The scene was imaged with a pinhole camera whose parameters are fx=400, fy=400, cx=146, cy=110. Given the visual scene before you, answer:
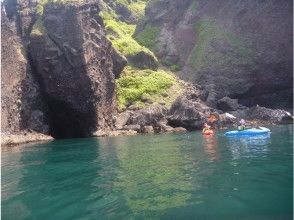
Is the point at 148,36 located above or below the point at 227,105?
above

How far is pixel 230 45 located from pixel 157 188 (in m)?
79.6

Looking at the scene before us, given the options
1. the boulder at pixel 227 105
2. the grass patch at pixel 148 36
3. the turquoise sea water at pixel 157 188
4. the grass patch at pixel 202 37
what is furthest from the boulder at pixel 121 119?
the turquoise sea water at pixel 157 188

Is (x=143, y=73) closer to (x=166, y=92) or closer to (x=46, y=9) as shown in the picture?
(x=166, y=92)

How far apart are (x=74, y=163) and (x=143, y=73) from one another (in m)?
59.8

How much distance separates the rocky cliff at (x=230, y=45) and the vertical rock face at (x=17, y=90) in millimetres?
34412

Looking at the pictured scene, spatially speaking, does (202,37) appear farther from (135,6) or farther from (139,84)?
(135,6)

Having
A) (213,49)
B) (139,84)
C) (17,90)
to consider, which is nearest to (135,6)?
(213,49)

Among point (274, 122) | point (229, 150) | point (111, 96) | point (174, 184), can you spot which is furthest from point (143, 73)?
point (174, 184)

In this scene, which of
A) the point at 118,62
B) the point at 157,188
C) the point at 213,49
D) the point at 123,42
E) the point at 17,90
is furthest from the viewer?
the point at 213,49

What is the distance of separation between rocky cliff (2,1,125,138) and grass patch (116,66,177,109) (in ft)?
30.6

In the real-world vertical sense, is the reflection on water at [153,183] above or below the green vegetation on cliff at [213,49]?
below

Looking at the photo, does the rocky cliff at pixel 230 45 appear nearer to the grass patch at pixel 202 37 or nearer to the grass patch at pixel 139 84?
the grass patch at pixel 202 37

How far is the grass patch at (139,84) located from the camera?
80625mm

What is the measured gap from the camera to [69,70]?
67.1m
